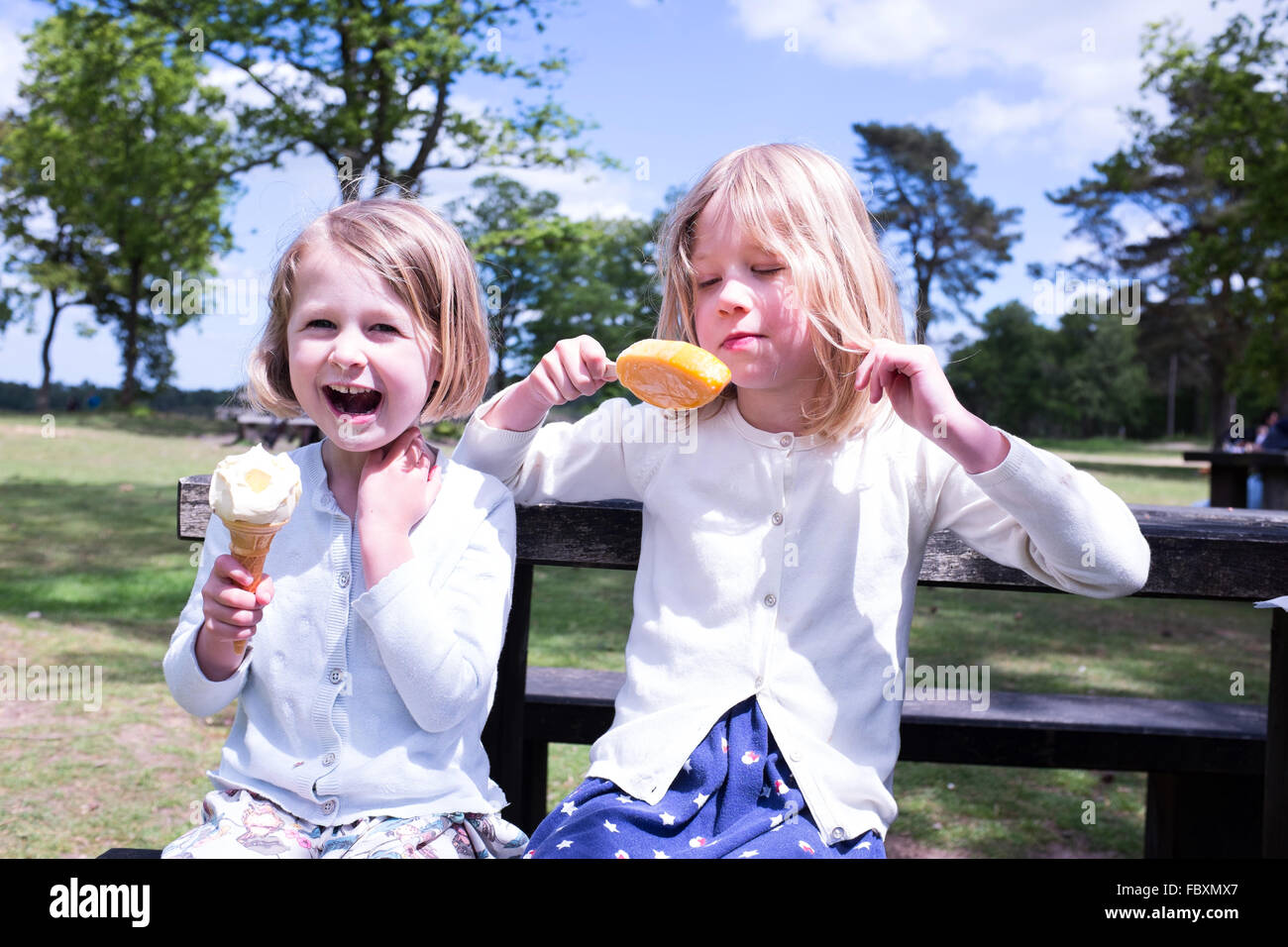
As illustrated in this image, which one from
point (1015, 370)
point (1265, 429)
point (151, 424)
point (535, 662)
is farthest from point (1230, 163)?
point (1015, 370)

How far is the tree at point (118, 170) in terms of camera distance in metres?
16.8

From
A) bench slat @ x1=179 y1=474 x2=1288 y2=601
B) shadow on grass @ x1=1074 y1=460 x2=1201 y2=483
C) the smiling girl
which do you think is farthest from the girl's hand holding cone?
shadow on grass @ x1=1074 y1=460 x2=1201 y2=483

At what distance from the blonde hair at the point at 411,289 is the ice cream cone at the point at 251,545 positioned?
1.38 ft

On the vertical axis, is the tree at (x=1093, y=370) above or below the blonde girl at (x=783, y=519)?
above

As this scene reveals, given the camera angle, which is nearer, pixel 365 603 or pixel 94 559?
pixel 365 603

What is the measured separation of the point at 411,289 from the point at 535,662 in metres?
4.27

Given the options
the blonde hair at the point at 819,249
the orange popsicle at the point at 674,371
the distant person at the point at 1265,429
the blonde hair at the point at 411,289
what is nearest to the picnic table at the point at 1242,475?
the distant person at the point at 1265,429

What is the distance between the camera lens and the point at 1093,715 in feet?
11.0

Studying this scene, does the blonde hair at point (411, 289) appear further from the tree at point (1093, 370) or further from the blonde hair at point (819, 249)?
the tree at point (1093, 370)

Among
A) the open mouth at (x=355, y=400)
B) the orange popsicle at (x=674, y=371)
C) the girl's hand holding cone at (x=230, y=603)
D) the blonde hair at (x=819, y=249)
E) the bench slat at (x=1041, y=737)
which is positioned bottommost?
the bench slat at (x=1041, y=737)

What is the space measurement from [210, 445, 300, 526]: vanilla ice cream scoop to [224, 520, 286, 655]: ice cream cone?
0.01m

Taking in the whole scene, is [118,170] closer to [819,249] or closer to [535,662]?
[535,662]

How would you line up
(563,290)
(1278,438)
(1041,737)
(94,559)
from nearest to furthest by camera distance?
(1041,737) < (94,559) < (1278,438) < (563,290)
